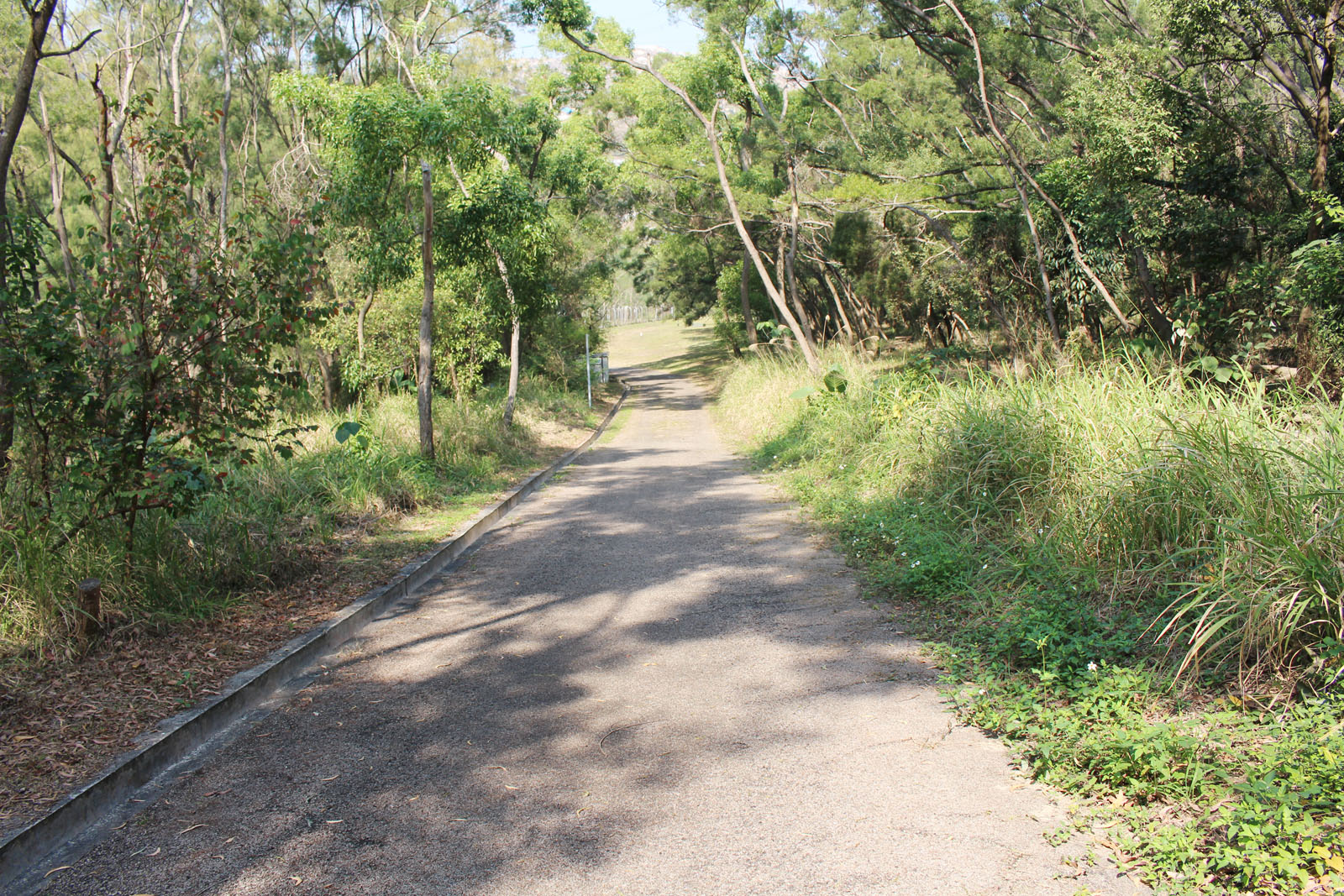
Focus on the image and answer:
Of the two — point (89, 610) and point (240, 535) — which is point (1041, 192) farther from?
point (89, 610)

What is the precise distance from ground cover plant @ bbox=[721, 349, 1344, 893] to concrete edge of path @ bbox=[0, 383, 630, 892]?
151 inches

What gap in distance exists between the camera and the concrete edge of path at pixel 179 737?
134 inches

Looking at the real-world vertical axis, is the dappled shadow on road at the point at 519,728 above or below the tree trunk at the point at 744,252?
below

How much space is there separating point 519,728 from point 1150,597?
3567 mm

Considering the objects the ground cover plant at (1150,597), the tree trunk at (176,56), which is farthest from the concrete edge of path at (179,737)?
the tree trunk at (176,56)

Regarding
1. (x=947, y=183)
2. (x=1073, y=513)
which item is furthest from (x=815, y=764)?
(x=947, y=183)

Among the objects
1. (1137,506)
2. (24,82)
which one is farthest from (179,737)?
(1137,506)

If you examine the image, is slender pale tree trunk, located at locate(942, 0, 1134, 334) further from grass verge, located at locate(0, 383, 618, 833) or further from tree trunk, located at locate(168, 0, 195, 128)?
tree trunk, located at locate(168, 0, 195, 128)

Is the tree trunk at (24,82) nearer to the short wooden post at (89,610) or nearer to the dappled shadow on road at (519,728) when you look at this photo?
the short wooden post at (89,610)

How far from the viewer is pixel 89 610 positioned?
5.06 meters

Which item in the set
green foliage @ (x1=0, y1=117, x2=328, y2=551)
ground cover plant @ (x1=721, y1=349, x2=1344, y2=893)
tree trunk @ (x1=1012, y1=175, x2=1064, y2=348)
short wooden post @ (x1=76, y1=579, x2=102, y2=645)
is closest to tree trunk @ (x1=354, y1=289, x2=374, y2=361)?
green foliage @ (x1=0, y1=117, x2=328, y2=551)

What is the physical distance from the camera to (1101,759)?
359 centimetres

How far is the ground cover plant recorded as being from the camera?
3.09 meters

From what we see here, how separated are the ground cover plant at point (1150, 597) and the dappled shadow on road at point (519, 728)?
751 mm
